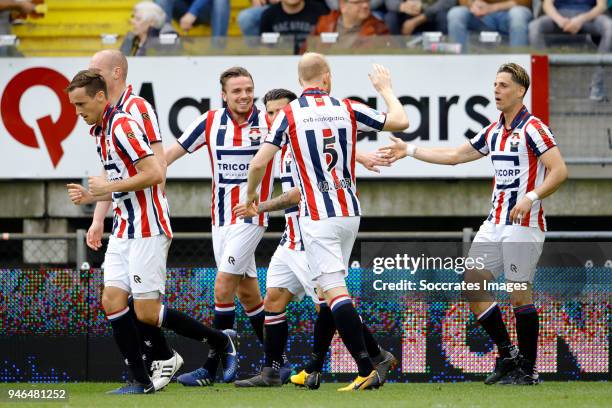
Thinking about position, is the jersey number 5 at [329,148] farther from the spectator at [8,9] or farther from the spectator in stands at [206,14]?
the spectator at [8,9]

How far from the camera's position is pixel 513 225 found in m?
8.65

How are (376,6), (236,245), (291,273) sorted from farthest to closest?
1. (376,6)
2. (236,245)
3. (291,273)

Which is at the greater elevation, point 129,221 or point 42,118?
point 42,118

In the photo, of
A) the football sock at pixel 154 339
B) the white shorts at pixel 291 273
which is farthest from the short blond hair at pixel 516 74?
the football sock at pixel 154 339

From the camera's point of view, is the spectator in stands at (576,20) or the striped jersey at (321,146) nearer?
the striped jersey at (321,146)

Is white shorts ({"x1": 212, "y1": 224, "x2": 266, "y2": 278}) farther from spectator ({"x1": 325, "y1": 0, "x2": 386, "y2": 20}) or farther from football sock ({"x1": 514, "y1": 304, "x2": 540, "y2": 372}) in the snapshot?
spectator ({"x1": 325, "y1": 0, "x2": 386, "y2": 20})

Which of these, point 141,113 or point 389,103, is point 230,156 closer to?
point 141,113

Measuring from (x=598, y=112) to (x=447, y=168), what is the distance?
151cm

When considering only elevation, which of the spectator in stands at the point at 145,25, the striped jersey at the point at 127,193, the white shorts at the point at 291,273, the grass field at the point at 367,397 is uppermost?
the spectator in stands at the point at 145,25

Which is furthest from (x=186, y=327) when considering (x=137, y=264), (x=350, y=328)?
(x=350, y=328)

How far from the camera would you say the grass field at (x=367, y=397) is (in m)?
7.25

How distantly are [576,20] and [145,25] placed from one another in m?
4.29

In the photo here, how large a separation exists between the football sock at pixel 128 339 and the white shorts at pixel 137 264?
0.58 feet

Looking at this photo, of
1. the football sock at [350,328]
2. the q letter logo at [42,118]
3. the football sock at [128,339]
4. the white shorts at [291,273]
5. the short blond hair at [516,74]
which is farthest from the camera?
the q letter logo at [42,118]
